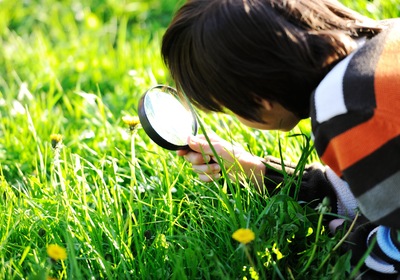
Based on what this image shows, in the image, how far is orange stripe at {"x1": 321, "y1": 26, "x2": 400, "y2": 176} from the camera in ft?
4.78

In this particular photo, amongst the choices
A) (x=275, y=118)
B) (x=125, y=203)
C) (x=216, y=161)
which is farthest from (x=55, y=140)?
(x=275, y=118)

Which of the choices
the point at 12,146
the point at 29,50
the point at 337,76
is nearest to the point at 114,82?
the point at 29,50

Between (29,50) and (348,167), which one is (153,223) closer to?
(348,167)

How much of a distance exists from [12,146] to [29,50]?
3.06 feet

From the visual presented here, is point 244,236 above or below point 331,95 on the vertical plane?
below

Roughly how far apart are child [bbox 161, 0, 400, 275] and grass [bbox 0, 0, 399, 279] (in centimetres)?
16

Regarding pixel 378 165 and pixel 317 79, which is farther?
pixel 317 79

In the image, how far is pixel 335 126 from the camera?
58.6 inches

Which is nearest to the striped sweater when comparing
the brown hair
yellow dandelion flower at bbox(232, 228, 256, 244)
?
the brown hair

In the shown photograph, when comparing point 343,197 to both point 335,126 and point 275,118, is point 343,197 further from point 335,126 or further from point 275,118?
point 335,126

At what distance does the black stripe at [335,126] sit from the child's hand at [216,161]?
1.37 feet

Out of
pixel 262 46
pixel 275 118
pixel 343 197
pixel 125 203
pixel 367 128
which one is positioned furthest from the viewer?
pixel 125 203

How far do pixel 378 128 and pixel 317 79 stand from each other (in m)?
0.24

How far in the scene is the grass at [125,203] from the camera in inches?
67.8
